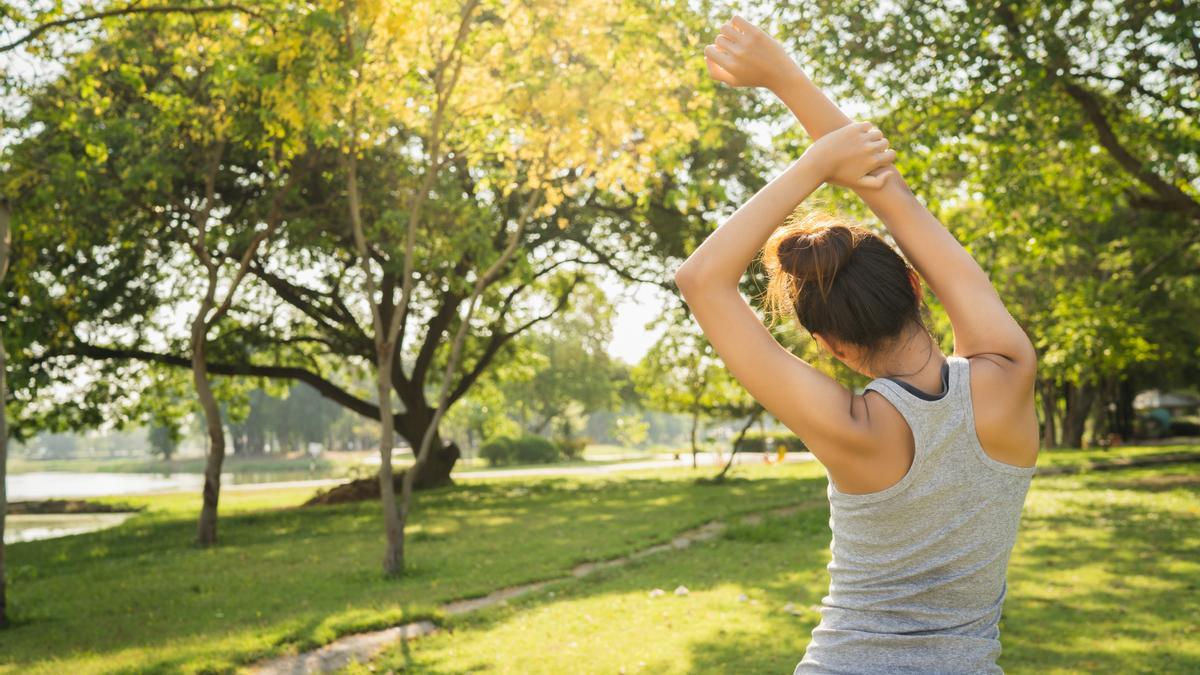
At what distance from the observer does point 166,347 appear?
23672 millimetres

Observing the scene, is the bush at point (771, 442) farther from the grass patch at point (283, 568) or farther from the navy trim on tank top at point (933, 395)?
the navy trim on tank top at point (933, 395)

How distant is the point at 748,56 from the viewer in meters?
2.01

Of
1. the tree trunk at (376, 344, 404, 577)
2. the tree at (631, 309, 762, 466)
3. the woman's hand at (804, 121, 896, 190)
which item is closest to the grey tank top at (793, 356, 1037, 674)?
the woman's hand at (804, 121, 896, 190)

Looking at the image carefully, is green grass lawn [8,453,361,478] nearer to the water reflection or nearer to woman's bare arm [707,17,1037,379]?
the water reflection

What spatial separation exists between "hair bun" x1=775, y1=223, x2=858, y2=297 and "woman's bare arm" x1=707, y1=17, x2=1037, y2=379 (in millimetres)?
111

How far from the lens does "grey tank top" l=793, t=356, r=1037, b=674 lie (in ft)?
5.73

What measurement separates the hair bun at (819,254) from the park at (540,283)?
0.02 m

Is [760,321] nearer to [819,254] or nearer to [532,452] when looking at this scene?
[819,254]

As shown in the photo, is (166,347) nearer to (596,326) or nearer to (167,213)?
(167,213)

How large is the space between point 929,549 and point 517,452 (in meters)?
48.8

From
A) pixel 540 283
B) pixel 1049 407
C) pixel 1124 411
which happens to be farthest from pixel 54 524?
pixel 1124 411

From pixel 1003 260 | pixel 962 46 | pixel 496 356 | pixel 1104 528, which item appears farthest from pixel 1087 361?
pixel 496 356

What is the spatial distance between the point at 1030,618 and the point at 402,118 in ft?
28.2

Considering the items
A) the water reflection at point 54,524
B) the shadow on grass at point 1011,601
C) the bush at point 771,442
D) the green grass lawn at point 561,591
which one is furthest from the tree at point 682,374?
the bush at point 771,442
